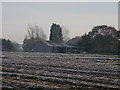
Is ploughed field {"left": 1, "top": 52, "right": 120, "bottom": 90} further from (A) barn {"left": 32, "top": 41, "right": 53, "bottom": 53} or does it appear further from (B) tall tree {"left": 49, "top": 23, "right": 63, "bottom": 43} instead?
(B) tall tree {"left": 49, "top": 23, "right": 63, "bottom": 43}

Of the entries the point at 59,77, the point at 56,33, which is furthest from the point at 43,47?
the point at 59,77

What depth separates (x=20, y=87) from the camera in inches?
497

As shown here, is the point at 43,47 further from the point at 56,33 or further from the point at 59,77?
the point at 59,77

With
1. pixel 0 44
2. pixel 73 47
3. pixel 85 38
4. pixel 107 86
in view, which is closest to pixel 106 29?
pixel 85 38

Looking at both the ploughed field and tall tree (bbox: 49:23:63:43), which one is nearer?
the ploughed field

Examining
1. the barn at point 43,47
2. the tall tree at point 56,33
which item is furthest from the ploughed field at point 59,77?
Result: the tall tree at point 56,33

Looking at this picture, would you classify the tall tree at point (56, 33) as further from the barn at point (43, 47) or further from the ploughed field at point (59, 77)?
the ploughed field at point (59, 77)

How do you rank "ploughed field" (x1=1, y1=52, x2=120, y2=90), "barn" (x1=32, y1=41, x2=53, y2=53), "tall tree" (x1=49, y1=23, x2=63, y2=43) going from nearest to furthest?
"ploughed field" (x1=1, y1=52, x2=120, y2=90) < "barn" (x1=32, y1=41, x2=53, y2=53) < "tall tree" (x1=49, y1=23, x2=63, y2=43)

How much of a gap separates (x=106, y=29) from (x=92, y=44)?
10.8 meters

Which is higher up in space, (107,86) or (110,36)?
(110,36)

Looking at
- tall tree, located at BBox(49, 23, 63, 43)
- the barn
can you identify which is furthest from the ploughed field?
tall tree, located at BBox(49, 23, 63, 43)

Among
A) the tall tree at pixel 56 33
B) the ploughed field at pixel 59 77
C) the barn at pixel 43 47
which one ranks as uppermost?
the tall tree at pixel 56 33

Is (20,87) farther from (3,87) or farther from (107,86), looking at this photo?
(107,86)

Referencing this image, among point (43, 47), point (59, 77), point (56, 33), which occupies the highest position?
point (56, 33)
